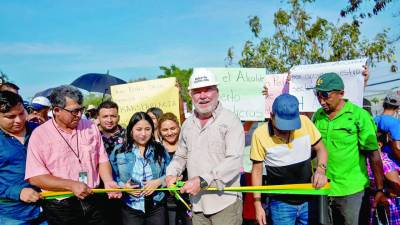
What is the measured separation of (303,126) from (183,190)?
1258 mm

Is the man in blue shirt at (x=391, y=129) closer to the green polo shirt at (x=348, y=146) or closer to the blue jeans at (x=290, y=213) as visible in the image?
Answer: the green polo shirt at (x=348, y=146)

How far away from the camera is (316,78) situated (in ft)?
18.8

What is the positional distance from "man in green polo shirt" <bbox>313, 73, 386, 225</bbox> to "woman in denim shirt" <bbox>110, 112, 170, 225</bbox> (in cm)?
173

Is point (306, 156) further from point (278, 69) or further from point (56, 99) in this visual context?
point (278, 69)

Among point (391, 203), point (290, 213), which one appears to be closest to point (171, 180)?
point (290, 213)

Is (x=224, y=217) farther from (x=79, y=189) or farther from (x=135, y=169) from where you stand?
(x=79, y=189)

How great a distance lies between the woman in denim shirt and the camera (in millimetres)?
3979

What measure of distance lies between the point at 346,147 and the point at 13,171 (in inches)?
124

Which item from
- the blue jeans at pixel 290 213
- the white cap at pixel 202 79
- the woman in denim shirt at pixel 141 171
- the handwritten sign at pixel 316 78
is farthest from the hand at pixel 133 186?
the handwritten sign at pixel 316 78

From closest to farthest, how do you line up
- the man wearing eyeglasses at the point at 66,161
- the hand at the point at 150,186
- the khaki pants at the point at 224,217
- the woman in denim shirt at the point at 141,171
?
the man wearing eyeglasses at the point at 66,161 → the khaki pants at the point at 224,217 → the hand at the point at 150,186 → the woman in denim shirt at the point at 141,171

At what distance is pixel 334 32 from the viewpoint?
38.7 feet

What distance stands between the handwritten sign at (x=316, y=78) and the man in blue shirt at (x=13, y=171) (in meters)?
3.89

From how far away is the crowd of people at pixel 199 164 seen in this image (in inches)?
135

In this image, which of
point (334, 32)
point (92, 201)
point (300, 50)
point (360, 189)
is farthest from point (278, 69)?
point (92, 201)
